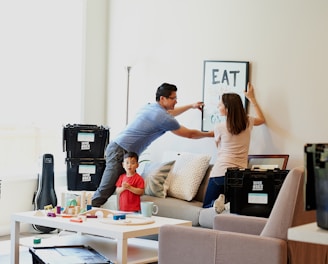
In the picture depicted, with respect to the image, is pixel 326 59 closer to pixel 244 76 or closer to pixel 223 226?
pixel 244 76

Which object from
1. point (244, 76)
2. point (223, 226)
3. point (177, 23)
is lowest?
point (223, 226)

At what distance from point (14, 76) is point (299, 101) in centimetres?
278

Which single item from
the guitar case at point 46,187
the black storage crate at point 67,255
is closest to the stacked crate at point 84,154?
the guitar case at point 46,187

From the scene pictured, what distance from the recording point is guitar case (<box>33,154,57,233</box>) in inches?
256

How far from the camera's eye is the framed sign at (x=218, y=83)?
6.12m

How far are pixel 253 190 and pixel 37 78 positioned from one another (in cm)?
284

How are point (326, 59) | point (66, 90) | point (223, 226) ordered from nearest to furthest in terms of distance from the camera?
point (223, 226) < point (326, 59) < point (66, 90)

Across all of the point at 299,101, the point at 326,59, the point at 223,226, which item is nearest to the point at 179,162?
the point at 299,101

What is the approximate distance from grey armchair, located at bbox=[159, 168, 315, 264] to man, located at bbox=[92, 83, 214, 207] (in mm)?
2357

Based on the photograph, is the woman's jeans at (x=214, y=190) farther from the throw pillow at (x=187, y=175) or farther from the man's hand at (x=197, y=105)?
the man's hand at (x=197, y=105)

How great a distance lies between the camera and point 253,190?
4996 millimetres

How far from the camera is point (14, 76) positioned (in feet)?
21.6

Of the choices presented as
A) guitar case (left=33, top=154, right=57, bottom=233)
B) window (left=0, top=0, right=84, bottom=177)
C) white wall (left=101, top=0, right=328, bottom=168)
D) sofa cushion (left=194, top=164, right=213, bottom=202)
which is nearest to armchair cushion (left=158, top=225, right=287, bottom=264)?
sofa cushion (left=194, top=164, right=213, bottom=202)

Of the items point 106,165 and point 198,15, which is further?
point 198,15
